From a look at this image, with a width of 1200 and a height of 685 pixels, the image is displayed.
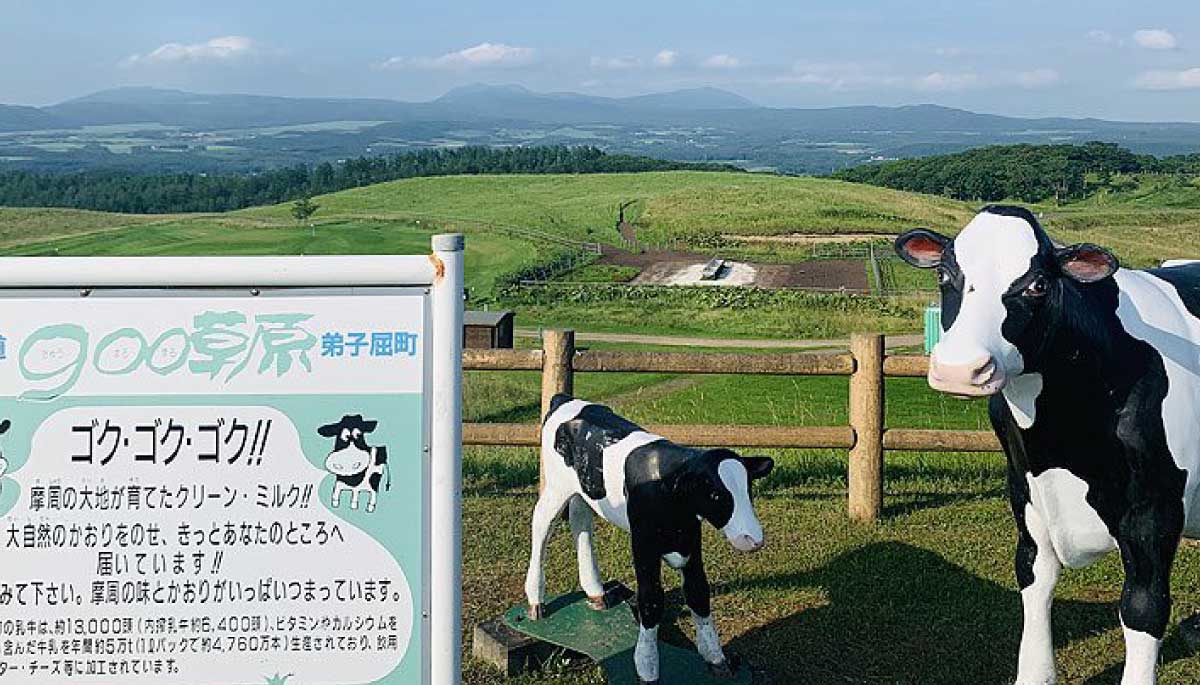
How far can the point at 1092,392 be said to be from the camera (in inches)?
141

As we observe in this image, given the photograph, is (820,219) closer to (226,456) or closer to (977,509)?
(977,509)

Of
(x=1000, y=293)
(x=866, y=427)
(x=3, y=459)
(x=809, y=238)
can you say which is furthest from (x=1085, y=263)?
(x=809, y=238)

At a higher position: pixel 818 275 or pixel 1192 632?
pixel 1192 632

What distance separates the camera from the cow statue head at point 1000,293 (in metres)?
3.04

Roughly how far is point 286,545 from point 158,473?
37cm

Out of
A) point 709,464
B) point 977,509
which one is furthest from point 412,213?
point 709,464

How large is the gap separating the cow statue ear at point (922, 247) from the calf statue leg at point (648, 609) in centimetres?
157

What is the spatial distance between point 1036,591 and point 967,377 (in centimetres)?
147

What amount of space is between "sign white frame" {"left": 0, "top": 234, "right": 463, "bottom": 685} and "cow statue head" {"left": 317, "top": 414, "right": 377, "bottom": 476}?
0.17 m

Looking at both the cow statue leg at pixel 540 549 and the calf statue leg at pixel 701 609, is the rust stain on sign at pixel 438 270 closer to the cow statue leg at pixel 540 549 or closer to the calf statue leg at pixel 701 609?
the calf statue leg at pixel 701 609

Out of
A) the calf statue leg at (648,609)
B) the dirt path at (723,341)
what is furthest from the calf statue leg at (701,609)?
the dirt path at (723,341)

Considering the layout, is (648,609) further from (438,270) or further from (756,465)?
(438,270)

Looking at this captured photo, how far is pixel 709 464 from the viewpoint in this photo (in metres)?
4.18

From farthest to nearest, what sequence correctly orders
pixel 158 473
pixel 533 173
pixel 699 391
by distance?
pixel 533 173, pixel 699 391, pixel 158 473
